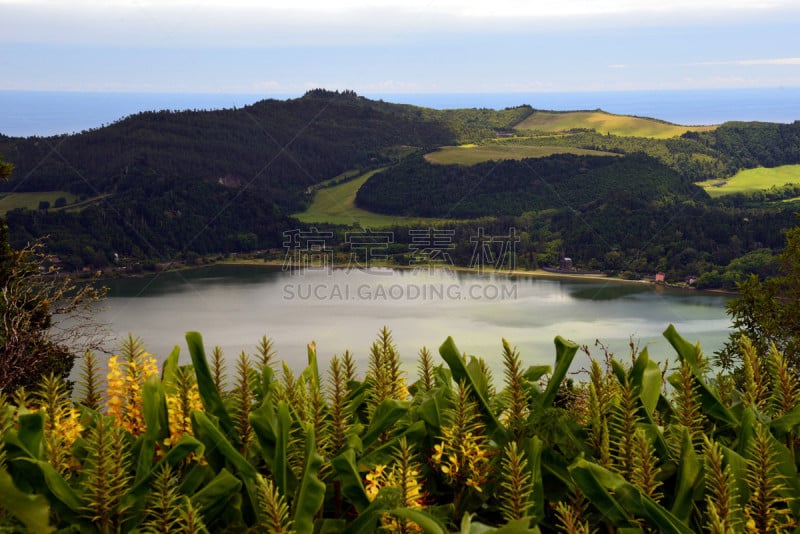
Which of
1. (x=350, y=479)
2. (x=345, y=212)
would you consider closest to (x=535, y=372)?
(x=350, y=479)

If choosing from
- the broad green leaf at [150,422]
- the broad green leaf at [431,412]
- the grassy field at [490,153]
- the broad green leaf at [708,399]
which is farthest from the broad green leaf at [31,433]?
the grassy field at [490,153]

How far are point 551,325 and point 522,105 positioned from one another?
242 ft

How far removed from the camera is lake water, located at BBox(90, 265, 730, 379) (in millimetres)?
25531

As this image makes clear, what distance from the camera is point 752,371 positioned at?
227 centimetres

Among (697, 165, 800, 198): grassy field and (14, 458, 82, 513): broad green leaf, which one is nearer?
(14, 458, 82, 513): broad green leaf

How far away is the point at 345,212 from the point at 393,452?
199ft

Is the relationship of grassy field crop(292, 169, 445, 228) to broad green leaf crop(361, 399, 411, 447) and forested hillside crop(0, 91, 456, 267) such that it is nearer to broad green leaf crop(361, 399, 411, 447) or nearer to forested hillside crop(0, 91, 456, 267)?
forested hillside crop(0, 91, 456, 267)

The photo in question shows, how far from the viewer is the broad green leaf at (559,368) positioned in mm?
2053

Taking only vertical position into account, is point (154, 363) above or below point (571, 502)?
above

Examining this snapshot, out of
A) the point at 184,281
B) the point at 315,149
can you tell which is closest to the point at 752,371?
the point at 184,281

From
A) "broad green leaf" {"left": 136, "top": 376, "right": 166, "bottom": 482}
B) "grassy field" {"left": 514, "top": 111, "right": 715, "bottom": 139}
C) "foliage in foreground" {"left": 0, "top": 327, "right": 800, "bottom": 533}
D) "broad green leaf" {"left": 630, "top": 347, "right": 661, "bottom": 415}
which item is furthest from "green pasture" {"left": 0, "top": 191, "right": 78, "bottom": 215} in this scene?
"broad green leaf" {"left": 630, "top": 347, "right": 661, "bottom": 415}

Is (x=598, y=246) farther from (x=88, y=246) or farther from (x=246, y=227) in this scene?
(x=88, y=246)

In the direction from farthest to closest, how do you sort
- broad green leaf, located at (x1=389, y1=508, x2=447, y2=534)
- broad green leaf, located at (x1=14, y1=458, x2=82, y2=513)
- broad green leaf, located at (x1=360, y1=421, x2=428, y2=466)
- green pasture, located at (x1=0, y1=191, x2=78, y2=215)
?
green pasture, located at (x1=0, y1=191, x2=78, y2=215), broad green leaf, located at (x1=360, y1=421, x2=428, y2=466), broad green leaf, located at (x1=14, y1=458, x2=82, y2=513), broad green leaf, located at (x1=389, y1=508, x2=447, y2=534)

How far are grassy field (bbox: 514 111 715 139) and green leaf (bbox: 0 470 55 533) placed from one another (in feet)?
264
